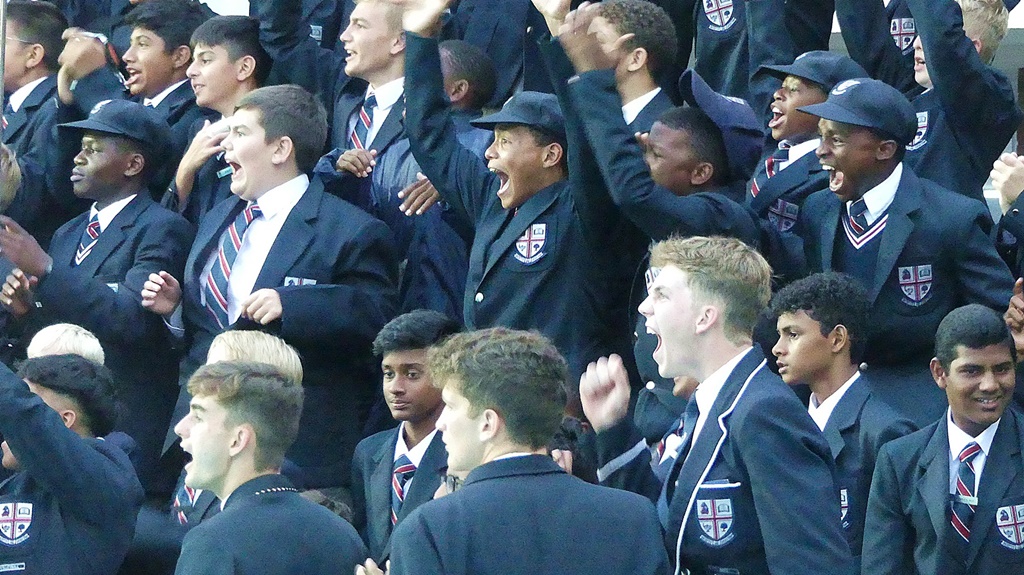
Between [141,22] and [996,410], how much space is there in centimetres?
402

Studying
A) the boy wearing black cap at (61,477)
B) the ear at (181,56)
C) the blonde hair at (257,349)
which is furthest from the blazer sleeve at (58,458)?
the ear at (181,56)

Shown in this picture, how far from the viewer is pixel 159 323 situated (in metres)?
6.38

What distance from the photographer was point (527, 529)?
11.6 feet

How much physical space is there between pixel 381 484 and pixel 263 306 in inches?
30.9

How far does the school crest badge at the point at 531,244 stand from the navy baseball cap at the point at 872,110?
2.95 feet

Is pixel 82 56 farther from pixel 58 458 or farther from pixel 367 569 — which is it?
pixel 367 569

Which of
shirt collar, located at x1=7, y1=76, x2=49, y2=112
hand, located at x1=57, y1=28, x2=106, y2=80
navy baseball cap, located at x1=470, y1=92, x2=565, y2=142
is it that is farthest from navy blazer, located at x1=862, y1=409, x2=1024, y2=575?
shirt collar, located at x1=7, y1=76, x2=49, y2=112

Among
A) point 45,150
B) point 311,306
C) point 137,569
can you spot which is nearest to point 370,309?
point 311,306

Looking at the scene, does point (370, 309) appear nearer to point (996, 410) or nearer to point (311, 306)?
point (311, 306)

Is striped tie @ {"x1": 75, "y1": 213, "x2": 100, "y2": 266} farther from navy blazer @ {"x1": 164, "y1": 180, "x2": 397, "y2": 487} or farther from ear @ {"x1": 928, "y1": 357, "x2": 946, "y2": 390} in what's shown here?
ear @ {"x1": 928, "y1": 357, "x2": 946, "y2": 390}

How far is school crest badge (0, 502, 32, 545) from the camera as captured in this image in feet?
16.0

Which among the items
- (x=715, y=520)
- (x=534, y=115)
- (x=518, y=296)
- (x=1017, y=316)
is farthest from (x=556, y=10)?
(x=715, y=520)

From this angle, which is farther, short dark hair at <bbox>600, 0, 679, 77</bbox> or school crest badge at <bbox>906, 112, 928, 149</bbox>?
school crest badge at <bbox>906, 112, 928, 149</bbox>

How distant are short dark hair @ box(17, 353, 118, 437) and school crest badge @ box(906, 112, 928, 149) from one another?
2.97 m
